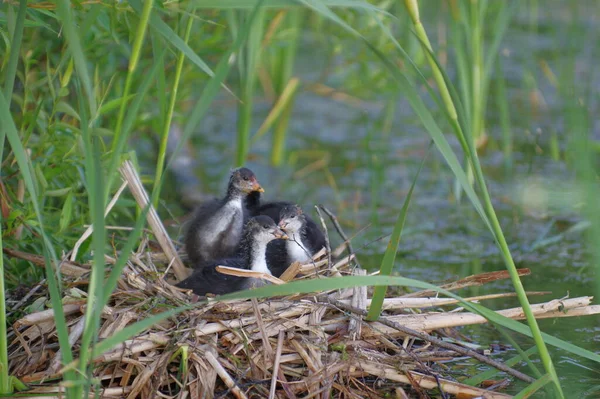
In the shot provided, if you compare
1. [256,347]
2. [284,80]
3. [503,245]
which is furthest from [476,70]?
[503,245]

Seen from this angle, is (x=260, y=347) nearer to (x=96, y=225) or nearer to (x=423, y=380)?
(x=423, y=380)

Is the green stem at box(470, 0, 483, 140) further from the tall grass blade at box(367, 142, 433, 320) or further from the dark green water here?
the tall grass blade at box(367, 142, 433, 320)

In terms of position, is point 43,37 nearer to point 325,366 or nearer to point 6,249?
point 6,249

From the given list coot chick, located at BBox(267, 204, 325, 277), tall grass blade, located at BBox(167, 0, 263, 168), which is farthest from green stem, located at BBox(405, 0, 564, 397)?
coot chick, located at BBox(267, 204, 325, 277)

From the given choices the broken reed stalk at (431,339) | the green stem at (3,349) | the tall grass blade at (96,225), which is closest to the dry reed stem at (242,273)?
the broken reed stalk at (431,339)

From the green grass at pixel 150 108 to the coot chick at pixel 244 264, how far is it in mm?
435

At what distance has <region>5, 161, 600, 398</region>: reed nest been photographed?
11.3 ft

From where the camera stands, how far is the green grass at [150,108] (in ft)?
8.95

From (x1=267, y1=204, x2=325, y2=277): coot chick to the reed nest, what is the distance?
55 centimetres

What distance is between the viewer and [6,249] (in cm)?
419

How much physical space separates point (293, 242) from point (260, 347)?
3.59ft

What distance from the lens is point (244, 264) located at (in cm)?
432

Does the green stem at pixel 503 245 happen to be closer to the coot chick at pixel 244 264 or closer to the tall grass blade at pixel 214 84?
the tall grass blade at pixel 214 84

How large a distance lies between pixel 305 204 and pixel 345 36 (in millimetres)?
1278
